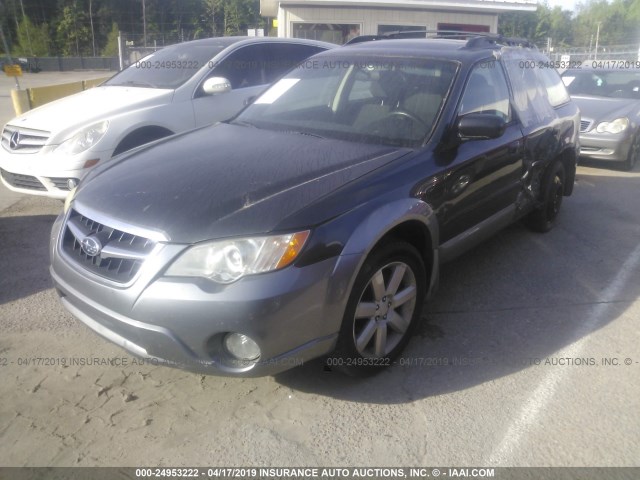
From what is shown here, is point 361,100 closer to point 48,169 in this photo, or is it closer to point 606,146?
point 48,169

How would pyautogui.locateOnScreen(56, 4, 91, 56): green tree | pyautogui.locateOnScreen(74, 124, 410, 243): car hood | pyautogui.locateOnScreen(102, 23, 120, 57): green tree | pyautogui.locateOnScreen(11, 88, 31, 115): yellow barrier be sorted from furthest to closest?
pyautogui.locateOnScreen(56, 4, 91, 56): green tree → pyautogui.locateOnScreen(102, 23, 120, 57): green tree → pyautogui.locateOnScreen(11, 88, 31, 115): yellow barrier → pyautogui.locateOnScreen(74, 124, 410, 243): car hood

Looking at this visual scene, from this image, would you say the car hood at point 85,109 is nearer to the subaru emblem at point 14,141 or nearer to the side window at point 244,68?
the subaru emblem at point 14,141

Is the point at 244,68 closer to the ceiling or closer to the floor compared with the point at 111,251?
closer to the ceiling

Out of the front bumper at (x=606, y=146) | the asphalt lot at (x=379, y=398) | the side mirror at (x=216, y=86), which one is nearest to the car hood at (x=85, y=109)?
the side mirror at (x=216, y=86)

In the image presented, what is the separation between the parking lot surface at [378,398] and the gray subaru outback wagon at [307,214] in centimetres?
33

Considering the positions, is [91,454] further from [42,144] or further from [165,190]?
[42,144]

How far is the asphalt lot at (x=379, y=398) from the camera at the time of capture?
2.54m

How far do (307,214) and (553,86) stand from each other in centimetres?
384

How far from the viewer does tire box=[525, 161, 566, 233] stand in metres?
5.04

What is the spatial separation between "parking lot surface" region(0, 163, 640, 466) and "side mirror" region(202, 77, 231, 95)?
8.98 ft

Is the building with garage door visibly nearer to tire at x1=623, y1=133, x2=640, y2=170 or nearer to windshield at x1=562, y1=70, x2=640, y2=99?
windshield at x1=562, y1=70, x2=640, y2=99

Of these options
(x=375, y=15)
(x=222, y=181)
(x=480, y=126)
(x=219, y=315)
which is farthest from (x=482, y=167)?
(x=375, y=15)

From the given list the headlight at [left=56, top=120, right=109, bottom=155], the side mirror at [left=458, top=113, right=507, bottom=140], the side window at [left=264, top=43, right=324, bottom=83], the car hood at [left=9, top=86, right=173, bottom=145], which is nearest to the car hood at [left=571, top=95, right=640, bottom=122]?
the side window at [left=264, top=43, right=324, bottom=83]

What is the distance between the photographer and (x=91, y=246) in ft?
8.80
